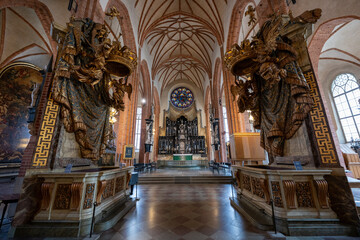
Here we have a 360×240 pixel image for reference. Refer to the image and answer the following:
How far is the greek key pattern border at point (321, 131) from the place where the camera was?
233 cm

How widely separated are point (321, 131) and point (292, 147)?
59 centimetres

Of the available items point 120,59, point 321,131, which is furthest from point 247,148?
point 120,59

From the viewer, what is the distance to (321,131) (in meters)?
2.45

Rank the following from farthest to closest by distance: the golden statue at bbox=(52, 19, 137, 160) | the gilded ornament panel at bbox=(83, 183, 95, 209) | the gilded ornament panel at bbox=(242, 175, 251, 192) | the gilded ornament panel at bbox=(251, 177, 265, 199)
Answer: the gilded ornament panel at bbox=(242, 175, 251, 192) < the golden statue at bbox=(52, 19, 137, 160) < the gilded ornament panel at bbox=(251, 177, 265, 199) < the gilded ornament panel at bbox=(83, 183, 95, 209)

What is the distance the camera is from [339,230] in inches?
76.8

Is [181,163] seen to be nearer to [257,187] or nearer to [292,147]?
[257,187]

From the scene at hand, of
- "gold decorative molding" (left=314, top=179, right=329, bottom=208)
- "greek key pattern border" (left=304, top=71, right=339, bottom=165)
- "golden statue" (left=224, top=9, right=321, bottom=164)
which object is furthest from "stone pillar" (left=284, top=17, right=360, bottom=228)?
"gold decorative molding" (left=314, top=179, right=329, bottom=208)

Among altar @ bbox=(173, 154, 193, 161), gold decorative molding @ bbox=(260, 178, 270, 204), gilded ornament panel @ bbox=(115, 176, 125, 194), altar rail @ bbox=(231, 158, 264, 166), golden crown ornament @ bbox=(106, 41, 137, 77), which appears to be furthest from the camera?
altar @ bbox=(173, 154, 193, 161)

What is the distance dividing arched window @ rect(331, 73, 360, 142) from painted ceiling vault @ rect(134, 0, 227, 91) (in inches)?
379

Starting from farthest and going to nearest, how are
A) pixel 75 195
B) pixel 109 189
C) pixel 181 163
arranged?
pixel 181 163
pixel 109 189
pixel 75 195

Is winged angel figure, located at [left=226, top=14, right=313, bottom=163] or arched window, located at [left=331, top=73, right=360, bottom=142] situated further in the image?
arched window, located at [left=331, top=73, right=360, bottom=142]

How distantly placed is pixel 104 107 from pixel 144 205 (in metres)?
2.94

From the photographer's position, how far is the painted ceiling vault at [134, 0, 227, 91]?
32.6 feet

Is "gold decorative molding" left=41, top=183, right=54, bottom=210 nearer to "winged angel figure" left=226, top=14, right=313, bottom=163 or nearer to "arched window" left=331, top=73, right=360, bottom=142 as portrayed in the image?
"winged angel figure" left=226, top=14, right=313, bottom=163
